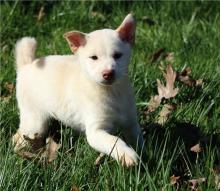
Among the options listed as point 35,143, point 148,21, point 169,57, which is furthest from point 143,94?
point 148,21

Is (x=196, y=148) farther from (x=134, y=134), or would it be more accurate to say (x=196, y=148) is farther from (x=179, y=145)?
(x=134, y=134)

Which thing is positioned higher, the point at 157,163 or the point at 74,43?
the point at 74,43

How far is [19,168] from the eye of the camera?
3.63 m

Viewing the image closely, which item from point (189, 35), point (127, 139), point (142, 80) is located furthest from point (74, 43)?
point (189, 35)

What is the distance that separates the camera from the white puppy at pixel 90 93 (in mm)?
3855

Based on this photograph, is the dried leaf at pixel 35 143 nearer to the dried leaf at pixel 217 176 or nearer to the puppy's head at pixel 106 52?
Result: the puppy's head at pixel 106 52

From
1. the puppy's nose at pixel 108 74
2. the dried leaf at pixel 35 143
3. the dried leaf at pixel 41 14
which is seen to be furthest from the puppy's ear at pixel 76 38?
the dried leaf at pixel 41 14

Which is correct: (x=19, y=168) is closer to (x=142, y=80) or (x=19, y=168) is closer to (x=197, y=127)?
(x=197, y=127)

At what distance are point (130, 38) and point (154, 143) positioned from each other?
0.63m

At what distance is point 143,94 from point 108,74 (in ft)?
4.25

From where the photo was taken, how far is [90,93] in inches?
161

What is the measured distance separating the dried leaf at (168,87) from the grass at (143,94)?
78 millimetres

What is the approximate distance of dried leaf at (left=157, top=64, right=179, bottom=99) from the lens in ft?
15.9

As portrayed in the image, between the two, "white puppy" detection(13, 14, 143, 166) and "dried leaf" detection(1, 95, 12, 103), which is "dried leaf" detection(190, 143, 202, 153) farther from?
"dried leaf" detection(1, 95, 12, 103)
